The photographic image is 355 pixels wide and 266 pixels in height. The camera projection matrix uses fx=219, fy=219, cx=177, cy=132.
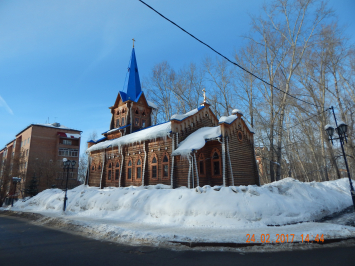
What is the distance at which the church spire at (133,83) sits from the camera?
2916 centimetres

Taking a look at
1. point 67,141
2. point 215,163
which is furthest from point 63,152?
point 215,163

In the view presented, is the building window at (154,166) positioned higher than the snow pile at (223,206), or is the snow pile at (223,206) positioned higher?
the building window at (154,166)

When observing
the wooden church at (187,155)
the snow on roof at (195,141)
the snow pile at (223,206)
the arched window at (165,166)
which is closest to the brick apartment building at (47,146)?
the wooden church at (187,155)

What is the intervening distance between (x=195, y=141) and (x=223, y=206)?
689cm

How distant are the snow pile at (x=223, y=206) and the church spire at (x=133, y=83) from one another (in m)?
17.2

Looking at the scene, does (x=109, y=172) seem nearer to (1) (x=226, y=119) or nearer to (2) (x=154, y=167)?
(2) (x=154, y=167)

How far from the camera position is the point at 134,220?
448 inches

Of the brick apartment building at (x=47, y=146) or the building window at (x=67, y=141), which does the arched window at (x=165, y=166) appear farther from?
the building window at (x=67, y=141)

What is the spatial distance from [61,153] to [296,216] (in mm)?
55652

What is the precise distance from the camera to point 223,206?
992 centimetres

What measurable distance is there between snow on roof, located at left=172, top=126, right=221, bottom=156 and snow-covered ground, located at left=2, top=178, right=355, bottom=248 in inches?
151

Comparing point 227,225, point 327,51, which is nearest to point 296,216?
point 227,225

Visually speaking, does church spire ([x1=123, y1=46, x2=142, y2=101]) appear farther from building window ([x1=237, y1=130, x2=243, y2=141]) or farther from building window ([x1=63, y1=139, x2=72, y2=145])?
building window ([x1=63, y1=139, x2=72, y2=145])

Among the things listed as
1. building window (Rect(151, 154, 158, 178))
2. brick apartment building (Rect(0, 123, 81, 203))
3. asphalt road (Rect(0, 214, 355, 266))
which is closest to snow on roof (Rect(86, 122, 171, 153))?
building window (Rect(151, 154, 158, 178))
